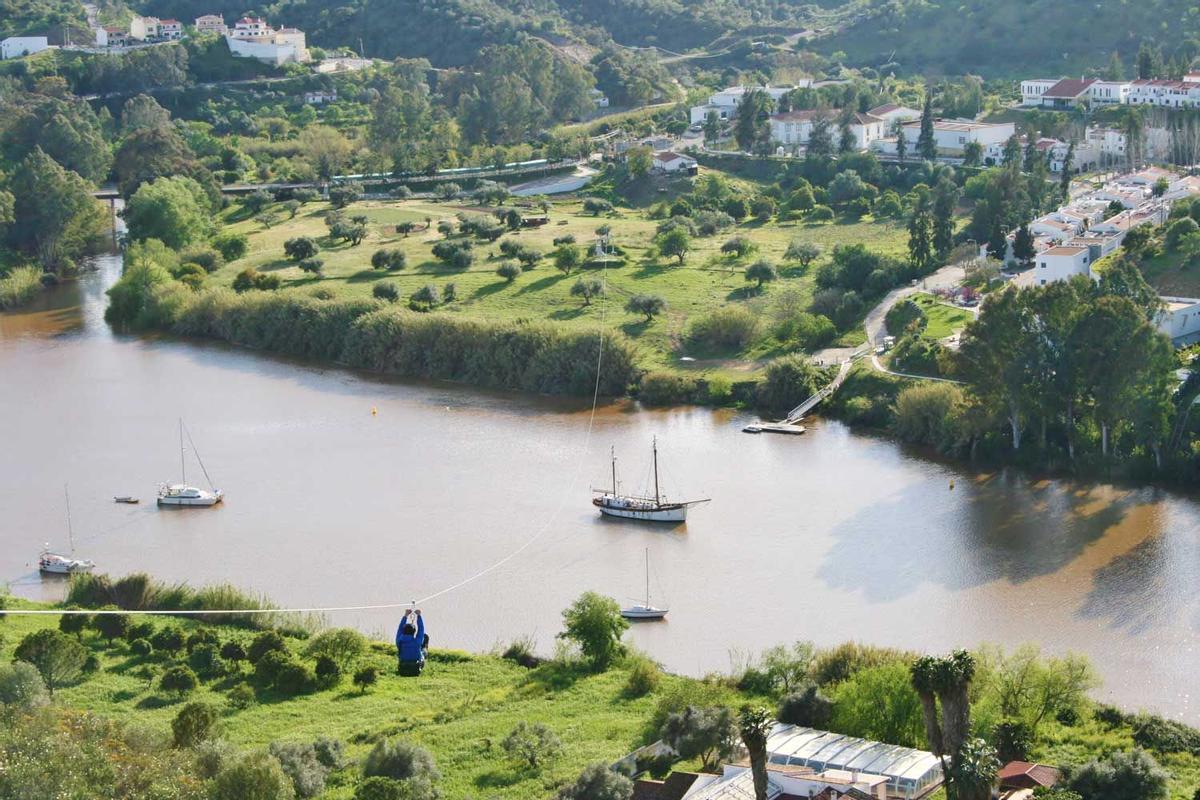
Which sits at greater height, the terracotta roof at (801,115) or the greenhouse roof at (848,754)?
the terracotta roof at (801,115)

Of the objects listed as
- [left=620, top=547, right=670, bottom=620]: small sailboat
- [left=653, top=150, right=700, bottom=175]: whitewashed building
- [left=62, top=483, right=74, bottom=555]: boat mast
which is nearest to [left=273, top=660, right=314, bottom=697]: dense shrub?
[left=620, top=547, right=670, bottom=620]: small sailboat

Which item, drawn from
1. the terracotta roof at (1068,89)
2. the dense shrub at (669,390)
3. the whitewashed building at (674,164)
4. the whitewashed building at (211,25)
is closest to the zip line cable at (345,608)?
the dense shrub at (669,390)

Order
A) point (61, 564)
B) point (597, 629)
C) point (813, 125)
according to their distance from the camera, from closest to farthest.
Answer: point (597, 629)
point (61, 564)
point (813, 125)

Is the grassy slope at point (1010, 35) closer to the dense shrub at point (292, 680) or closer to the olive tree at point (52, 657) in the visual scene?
the dense shrub at point (292, 680)

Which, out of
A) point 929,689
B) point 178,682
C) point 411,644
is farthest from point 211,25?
point 929,689

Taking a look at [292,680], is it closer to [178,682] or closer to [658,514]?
[178,682]

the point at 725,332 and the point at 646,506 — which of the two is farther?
the point at 725,332
